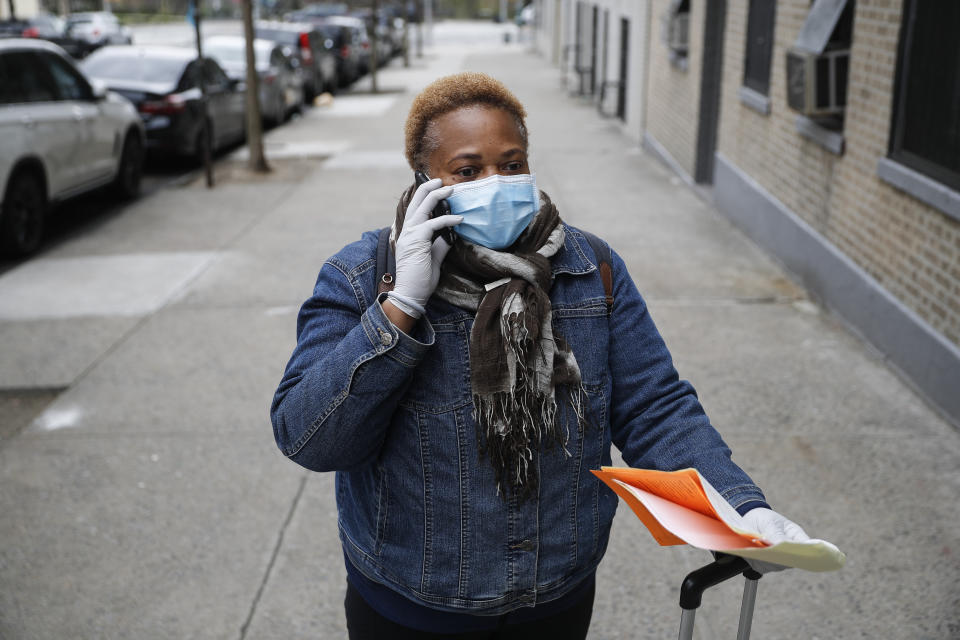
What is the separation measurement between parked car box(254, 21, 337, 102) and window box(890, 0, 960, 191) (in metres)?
16.4

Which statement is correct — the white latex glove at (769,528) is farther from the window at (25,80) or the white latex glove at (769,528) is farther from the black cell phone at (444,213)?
the window at (25,80)

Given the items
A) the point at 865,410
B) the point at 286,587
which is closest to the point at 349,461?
the point at 286,587

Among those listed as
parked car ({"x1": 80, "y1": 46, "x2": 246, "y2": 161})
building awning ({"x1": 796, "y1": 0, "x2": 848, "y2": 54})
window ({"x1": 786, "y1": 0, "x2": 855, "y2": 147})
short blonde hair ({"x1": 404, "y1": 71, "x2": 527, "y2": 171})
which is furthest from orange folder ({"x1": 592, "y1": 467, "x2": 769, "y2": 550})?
parked car ({"x1": 80, "y1": 46, "x2": 246, "y2": 161})

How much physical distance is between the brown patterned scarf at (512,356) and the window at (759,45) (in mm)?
7417

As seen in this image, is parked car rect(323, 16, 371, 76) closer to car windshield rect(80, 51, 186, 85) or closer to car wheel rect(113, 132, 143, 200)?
car windshield rect(80, 51, 186, 85)

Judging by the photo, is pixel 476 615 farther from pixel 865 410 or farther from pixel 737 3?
pixel 737 3

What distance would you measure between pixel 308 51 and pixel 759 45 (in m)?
13.8

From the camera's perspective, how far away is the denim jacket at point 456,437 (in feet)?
5.75

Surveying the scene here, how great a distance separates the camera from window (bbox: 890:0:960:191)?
5.16 m

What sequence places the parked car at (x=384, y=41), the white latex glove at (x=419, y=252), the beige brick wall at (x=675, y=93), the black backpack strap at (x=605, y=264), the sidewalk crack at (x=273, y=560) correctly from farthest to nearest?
the parked car at (x=384, y=41) → the beige brick wall at (x=675, y=93) → the sidewalk crack at (x=273, y=560) → the black backpack strap at (x=605, y=264) → the white latex glove at (x=419, y=252)

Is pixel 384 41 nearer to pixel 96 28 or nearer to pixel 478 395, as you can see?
pixel 96 28

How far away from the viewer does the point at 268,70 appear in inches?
659

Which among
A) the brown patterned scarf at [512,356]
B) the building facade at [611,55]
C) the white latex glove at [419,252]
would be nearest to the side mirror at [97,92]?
the building facade at [611,55]

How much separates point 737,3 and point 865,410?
6023 millimetres
